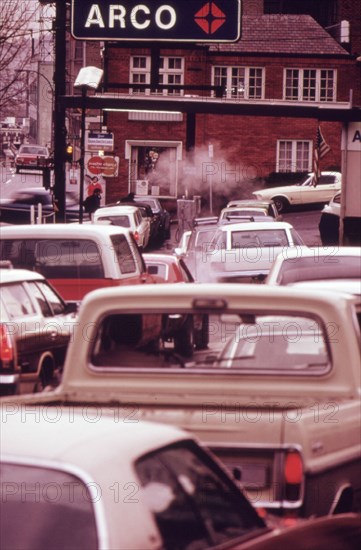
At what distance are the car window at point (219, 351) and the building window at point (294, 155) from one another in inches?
2074

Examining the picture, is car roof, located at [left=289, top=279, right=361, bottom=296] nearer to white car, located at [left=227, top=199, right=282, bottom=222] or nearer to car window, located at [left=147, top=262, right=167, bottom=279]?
car window, located at [left=147, top=262, right=167, bottom=279]

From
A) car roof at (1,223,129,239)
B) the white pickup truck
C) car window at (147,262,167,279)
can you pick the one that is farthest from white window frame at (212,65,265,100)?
the white pickup truck

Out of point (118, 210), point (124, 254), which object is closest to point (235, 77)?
point (118, 210)

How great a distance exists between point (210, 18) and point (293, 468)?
61.1 feet

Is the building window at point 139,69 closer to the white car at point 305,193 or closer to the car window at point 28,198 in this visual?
the white car at point 305,193

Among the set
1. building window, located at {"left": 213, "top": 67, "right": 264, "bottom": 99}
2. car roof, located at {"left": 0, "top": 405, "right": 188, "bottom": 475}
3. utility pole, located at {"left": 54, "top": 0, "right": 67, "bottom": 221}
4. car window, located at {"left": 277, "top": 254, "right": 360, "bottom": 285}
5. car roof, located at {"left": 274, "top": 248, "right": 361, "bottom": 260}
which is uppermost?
building window, located at {"left": 213, "top": 67, "right": 264, "bottom": 99}

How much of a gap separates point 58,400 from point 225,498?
2.45 metres

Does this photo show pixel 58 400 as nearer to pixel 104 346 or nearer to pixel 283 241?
pixel 104 346

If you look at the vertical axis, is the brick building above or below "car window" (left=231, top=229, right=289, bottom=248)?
above

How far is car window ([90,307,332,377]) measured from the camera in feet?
24.8

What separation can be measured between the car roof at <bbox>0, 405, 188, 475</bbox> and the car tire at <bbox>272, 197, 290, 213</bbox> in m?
48.1

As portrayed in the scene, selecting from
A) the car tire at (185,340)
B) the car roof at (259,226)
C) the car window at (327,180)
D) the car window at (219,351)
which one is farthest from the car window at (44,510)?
the car window at (327,180)

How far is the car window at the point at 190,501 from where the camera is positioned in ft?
14.4

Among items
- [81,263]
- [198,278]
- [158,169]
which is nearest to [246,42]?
[158,169]
